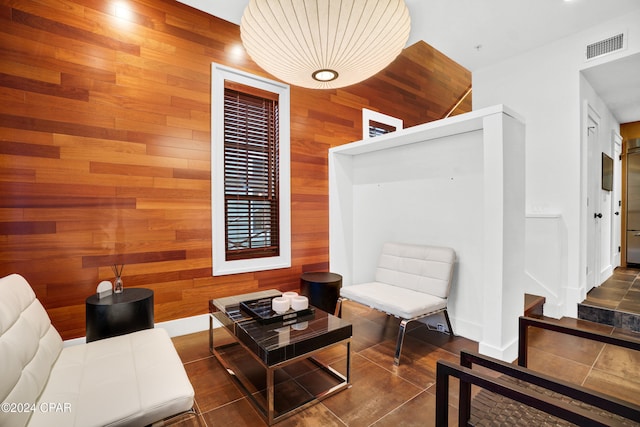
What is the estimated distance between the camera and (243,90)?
3.43 m

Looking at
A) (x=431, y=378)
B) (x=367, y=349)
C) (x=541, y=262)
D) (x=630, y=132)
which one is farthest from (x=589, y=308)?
(x=630, y=132)

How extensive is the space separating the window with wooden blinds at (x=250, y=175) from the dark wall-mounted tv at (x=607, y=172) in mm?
4683

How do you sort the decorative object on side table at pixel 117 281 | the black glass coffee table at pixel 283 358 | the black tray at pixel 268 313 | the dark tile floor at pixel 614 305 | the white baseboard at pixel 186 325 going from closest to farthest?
the black glass coffee table at pixel 283 358 < the black tray at pixel 268 313 < the decorative object on side table at pixel 117 281 < the white baseboard at pixel 186 325 < the dark tile floor at pixel 614 305

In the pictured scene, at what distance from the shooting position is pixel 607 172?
4.52 metres

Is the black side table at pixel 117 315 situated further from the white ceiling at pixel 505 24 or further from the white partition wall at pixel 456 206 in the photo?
the white ceiling at pixel 505 24

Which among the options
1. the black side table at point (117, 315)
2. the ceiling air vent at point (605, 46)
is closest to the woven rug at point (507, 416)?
the black side table at point (117, 315)

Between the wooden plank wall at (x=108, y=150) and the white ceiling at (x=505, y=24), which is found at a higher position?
the white ceiling at (x=505, y=24)

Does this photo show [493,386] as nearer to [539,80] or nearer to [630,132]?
[539,80]

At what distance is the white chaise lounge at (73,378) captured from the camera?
3.91ft

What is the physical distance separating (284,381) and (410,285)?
1.53 m

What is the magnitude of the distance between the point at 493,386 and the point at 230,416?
1537 mm

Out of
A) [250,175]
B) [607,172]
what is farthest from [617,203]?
[250,175]

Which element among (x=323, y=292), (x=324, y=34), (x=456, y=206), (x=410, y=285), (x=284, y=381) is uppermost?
(x=324, y=34)

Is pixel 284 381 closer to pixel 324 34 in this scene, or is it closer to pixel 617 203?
pixel 324 34
